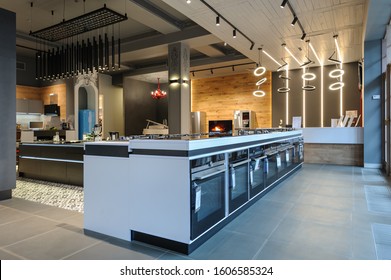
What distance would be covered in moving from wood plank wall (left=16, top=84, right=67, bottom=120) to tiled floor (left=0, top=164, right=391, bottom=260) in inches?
304

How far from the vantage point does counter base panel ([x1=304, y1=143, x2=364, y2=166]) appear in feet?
26.3

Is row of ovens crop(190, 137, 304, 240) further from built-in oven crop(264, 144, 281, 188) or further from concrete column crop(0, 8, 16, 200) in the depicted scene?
concrete column crop(0, 8, 16, 200)

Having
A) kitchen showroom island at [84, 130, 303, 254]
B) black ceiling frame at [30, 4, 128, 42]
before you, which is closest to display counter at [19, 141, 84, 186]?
black ceiling frame at [30, 4, 128, 42]

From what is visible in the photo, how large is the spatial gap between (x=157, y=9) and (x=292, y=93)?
6.00 m

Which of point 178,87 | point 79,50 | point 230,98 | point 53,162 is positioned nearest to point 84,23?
point 79,50

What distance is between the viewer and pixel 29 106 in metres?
11.2

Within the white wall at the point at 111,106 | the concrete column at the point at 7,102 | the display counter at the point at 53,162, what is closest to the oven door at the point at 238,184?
the display counter at the point at 53,162

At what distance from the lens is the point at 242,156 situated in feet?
11.2

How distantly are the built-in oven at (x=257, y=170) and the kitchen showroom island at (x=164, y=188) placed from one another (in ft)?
1.35

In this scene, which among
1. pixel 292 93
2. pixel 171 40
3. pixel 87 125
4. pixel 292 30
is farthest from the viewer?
pixel 87 125

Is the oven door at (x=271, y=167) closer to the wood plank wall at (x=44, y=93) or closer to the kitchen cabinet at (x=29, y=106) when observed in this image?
the wood plank wall at (x=44, y=93)

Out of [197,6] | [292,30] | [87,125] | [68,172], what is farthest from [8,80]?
[87,125]

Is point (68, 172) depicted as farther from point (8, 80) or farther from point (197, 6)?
point (197, 6)
